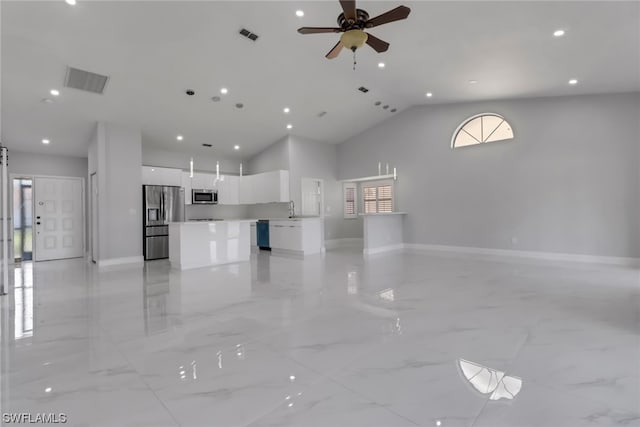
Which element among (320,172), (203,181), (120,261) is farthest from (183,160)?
(320,172)

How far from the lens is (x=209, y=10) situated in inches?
156

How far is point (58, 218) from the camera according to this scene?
25.3 ft

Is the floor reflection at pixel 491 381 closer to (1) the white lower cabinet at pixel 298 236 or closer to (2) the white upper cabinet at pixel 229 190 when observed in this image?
(1) the white lower cabinet at pixel 298 236

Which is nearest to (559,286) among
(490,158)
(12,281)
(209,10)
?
(490,158)

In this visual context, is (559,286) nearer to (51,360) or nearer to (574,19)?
(574,19)

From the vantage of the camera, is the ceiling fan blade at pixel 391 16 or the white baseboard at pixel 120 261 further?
the white baseboard at pixel 120 261

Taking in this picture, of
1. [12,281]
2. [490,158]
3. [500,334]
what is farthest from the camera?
[490,158]

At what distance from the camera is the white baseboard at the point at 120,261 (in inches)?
246

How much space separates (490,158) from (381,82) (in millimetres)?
2997

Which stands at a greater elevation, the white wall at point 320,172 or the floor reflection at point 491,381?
the white wall at point 320,172

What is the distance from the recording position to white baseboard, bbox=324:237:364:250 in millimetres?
9195

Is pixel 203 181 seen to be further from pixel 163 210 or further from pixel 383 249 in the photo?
pixel 383 249

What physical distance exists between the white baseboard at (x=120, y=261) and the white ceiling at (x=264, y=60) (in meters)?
2.80

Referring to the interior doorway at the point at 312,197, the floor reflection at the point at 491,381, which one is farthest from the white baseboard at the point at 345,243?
the floor reflection at the point at 491,381
